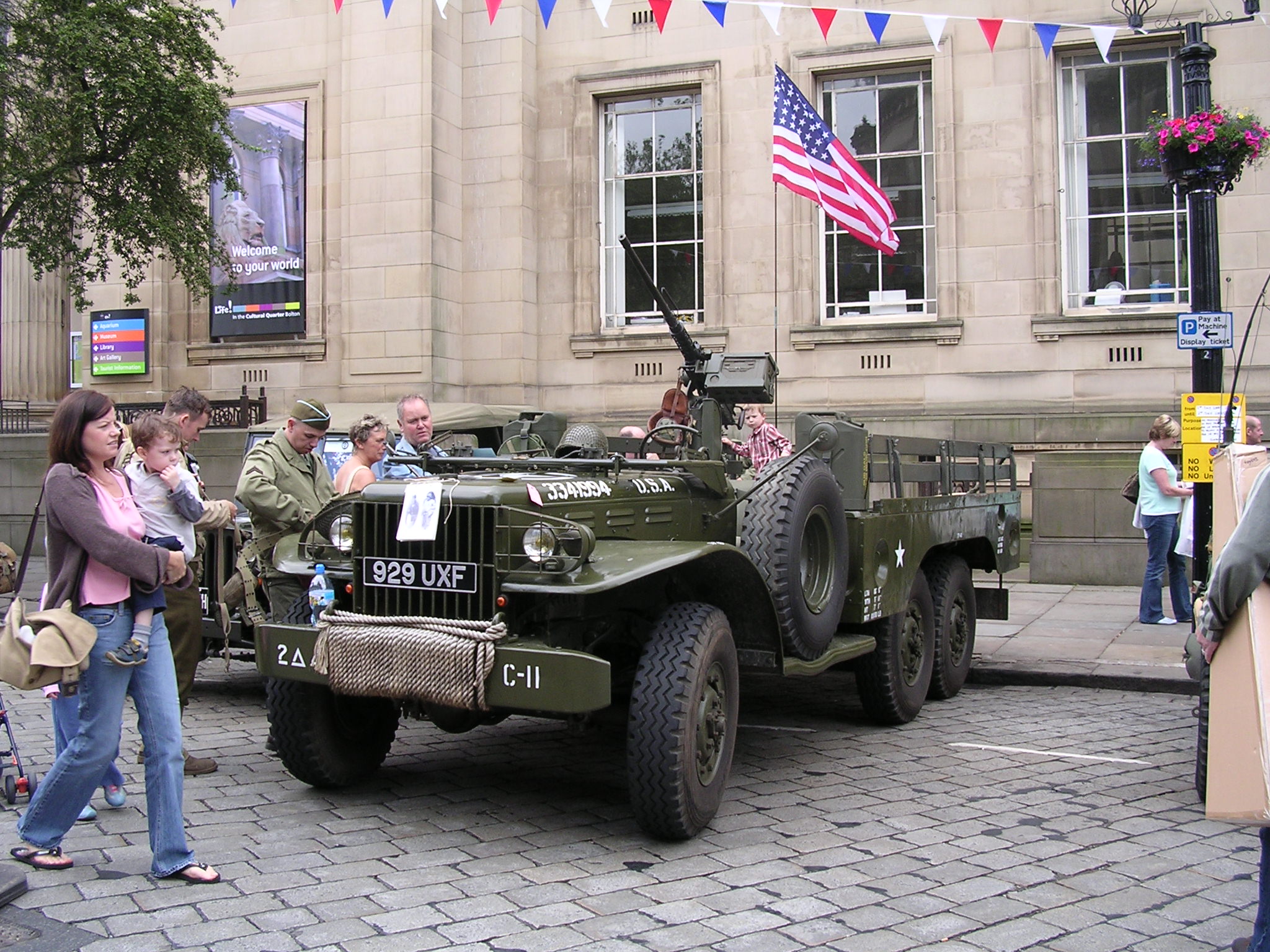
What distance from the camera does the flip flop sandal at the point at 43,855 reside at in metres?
4.63

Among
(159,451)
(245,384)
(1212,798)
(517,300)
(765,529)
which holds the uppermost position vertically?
(517,300)

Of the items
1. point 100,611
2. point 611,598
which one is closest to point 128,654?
point 100,611

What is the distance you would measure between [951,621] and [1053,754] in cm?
167

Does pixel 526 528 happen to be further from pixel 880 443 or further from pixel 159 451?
pixel 880 443

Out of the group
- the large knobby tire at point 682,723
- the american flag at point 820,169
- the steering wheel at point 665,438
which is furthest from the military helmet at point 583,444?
the american flag at point 820,169

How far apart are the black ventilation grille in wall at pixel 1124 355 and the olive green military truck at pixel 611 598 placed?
381 inches

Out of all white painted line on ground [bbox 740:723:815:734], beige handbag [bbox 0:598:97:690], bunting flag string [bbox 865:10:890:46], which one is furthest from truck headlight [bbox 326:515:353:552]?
bunting flag string [bbox 865:10:890:46]

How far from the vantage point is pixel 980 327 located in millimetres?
16391

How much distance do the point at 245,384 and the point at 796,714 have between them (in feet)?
44.7

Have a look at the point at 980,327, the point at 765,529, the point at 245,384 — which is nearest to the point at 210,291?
the point at 245,384

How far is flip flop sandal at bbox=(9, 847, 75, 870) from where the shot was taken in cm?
463

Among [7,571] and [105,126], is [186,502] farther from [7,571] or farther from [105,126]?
[105,126]

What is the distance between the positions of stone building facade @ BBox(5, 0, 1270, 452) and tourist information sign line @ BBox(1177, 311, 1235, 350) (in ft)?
22.8

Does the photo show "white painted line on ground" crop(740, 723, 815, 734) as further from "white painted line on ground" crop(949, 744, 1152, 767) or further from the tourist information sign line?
the tourist information sign line
